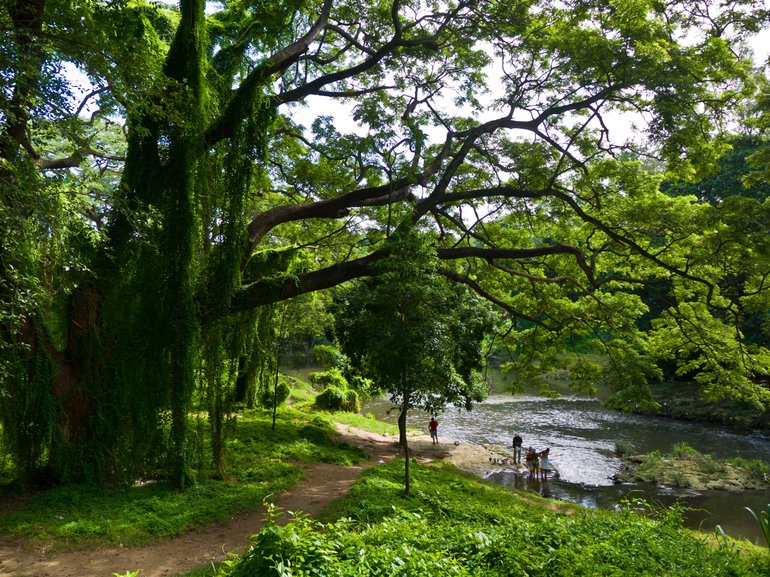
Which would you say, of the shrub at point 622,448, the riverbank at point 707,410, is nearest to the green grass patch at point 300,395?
the shrub at point 622,448

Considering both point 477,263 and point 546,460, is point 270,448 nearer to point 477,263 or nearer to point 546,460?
point 477,263

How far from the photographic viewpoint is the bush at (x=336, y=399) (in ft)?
69.3

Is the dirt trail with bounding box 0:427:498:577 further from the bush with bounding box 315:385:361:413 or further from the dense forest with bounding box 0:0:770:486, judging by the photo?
the bush with bounding box 315:385:361:413

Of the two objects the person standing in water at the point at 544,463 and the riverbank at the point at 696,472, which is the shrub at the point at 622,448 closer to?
the riverbank at the point at 696,472

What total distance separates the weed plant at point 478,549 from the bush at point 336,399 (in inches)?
514

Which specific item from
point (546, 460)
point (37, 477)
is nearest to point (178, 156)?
point (37, 477)

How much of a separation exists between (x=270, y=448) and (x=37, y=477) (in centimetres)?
522

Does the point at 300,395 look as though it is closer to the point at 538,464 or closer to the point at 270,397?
the point at 270,397

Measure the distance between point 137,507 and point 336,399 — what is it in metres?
13.9

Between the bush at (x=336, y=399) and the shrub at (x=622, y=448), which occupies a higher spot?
the bush at (x=336, y=399)

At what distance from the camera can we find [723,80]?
944 cm

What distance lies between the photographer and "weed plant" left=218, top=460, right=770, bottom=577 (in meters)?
3.93

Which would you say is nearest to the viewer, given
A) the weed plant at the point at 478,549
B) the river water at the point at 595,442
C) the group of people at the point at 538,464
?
the weed plant at the point at 478,549

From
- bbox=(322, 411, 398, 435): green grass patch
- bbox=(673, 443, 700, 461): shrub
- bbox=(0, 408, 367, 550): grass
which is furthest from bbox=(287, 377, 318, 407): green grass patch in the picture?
bbox=(673, 443, 700, 461): shrub
